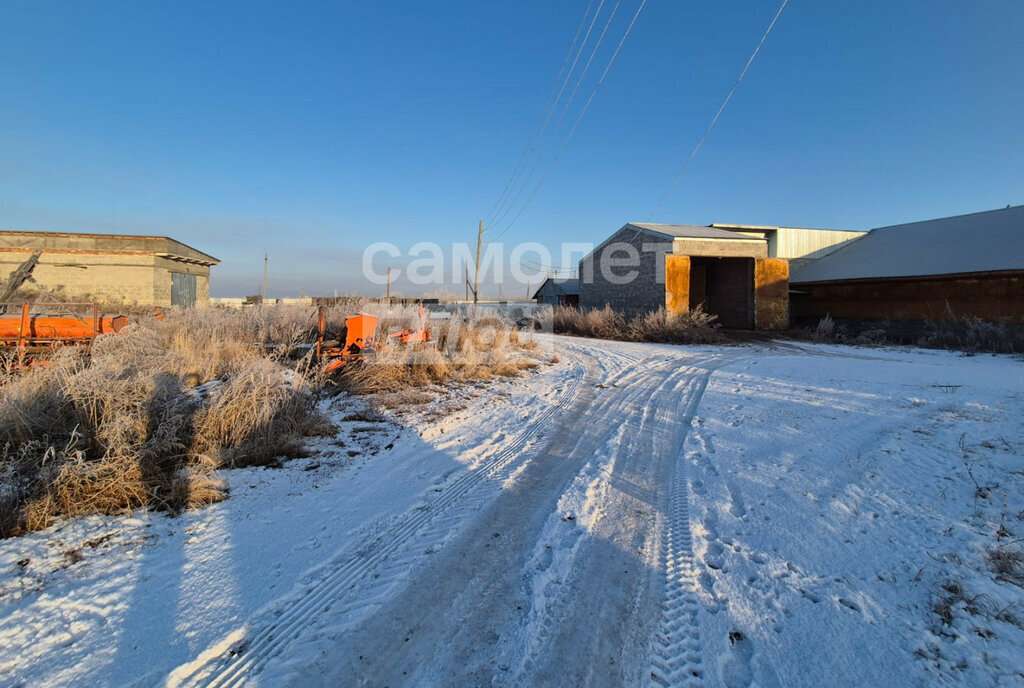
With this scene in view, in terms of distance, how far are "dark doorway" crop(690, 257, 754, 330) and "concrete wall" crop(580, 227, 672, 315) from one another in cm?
282

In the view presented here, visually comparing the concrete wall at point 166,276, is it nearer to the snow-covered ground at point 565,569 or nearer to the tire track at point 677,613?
the snow-covered ground at point 565,569

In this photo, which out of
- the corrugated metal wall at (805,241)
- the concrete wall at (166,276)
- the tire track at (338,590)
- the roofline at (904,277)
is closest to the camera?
the tire track at (338,590)

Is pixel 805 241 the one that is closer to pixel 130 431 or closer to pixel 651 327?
pixel 651 327

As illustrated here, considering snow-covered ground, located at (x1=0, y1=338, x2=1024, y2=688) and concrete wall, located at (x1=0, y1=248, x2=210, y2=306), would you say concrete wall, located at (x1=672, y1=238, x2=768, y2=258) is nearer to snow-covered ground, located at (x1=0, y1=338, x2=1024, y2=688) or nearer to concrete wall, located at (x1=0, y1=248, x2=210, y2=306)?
snow-covered ground, located at (x1=0, y1=338, x2=1024, y2=688)

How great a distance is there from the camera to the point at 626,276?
817 inches

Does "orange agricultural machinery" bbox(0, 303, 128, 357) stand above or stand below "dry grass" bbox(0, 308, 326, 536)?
above

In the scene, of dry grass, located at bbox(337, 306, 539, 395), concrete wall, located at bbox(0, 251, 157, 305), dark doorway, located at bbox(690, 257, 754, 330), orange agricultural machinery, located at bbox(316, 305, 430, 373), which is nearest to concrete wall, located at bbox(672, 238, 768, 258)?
dark doorway, located at bbox(690, 257, 754, 330)

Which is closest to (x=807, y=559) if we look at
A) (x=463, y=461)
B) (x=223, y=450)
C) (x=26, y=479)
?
(x=463, y=461)

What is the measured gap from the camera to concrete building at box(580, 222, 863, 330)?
18.7 m

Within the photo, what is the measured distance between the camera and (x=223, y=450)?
12.9 feet

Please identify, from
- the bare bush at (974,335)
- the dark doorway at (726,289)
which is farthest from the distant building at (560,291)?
the bare bush at (974,335)

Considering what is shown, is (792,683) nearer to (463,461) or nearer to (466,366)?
(463,461)

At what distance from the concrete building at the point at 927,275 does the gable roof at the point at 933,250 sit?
0.03m

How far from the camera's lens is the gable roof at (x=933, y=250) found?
15.7 metres
